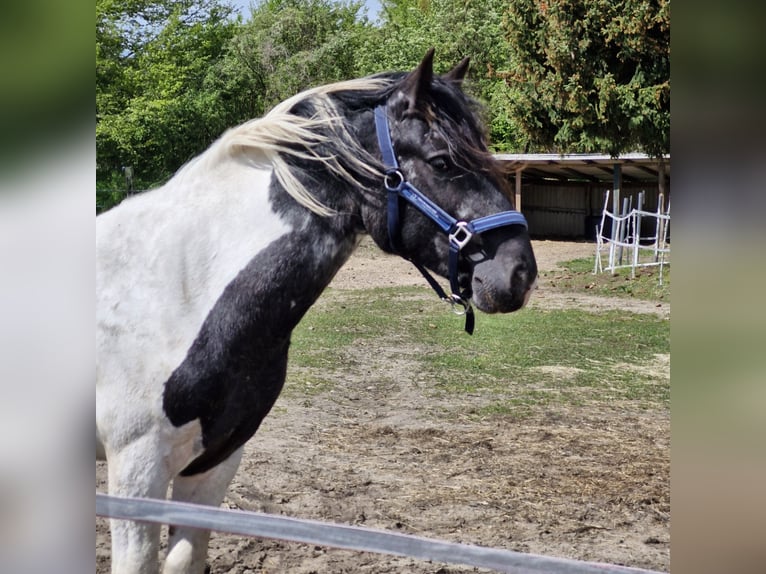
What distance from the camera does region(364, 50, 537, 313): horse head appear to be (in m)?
1.49

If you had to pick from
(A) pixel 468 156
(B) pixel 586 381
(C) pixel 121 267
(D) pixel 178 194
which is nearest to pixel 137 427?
(C) pixel 121 267

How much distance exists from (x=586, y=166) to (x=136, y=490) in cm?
1450

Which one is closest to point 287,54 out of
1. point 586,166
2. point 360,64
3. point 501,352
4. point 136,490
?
point 360,64

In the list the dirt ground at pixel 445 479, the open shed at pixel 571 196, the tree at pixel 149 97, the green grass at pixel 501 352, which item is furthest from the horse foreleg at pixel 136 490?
the open shed at pixel 571 196

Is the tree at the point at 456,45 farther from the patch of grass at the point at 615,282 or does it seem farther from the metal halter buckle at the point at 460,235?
the metal halter buckle at the point at 460,235

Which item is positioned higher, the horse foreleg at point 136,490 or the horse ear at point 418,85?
the horse ear at point 418,85

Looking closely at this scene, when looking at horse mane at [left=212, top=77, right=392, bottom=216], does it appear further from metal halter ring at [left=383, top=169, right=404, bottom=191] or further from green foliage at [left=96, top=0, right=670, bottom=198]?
green foliage at [left=96, top=0, right=670, bottom=198]

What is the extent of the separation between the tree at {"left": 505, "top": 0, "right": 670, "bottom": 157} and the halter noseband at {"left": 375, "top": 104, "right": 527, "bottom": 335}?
6500 mm

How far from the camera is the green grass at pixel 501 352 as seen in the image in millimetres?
4977

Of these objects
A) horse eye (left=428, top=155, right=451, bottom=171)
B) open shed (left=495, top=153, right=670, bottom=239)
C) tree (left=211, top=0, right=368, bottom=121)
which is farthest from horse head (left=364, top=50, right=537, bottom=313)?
open shed (left=495, top=153, right=670, bottom=239)

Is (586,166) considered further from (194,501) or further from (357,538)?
(357,538)

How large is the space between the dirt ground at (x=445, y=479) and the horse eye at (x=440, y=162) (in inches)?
61.2

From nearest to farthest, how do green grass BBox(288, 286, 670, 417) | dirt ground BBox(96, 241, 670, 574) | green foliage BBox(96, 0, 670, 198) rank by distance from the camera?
dirt ground BBox(96, 241, 670, 574), green grass BBox(288, 286, 670, 417), green foliage BBox(96, 0, 670, 198)

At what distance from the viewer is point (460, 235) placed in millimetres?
1484
